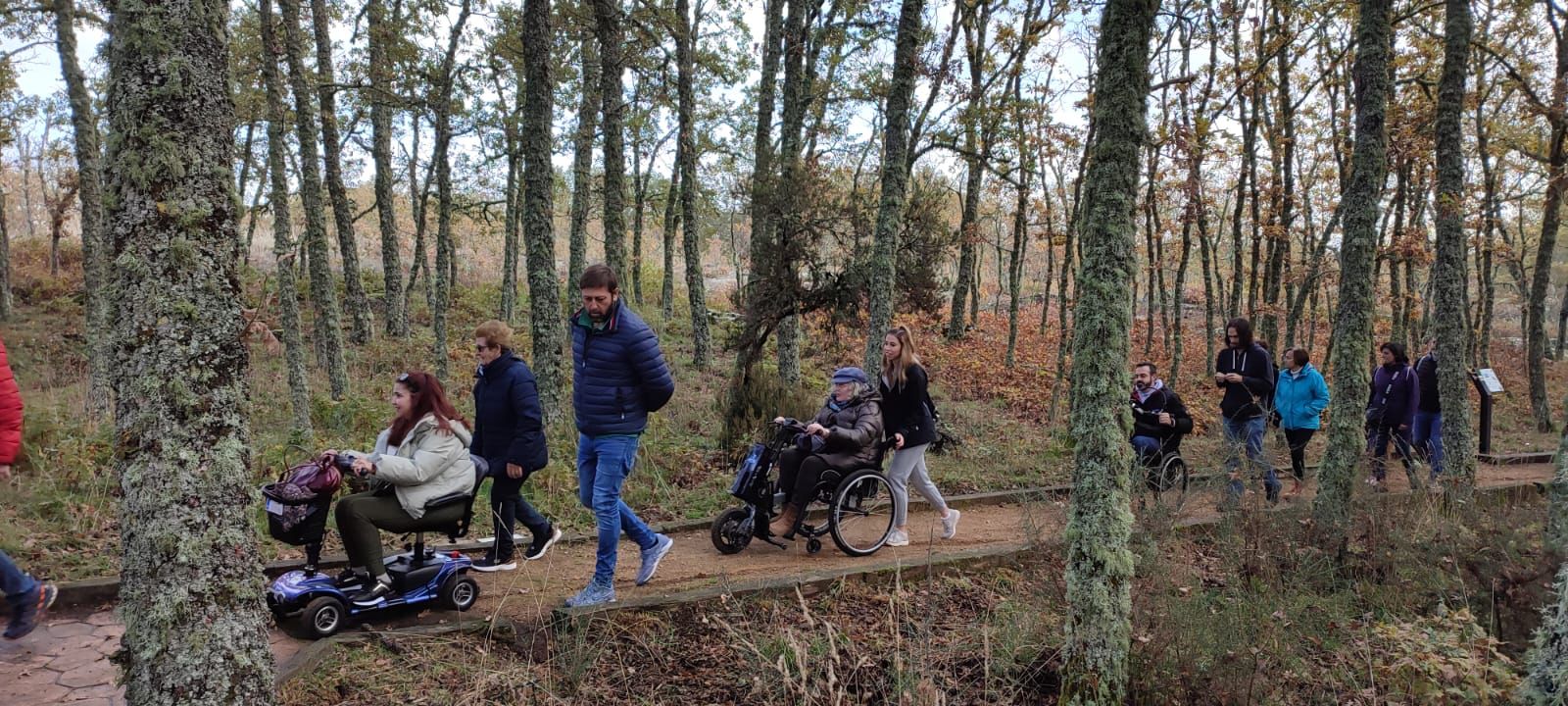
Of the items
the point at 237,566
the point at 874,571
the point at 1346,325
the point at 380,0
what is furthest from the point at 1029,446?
the point at 380,0

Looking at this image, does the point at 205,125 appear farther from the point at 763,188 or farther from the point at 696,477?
the point at 763,188

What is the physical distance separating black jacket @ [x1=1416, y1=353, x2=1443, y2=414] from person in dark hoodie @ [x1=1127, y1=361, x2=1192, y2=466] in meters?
3.83

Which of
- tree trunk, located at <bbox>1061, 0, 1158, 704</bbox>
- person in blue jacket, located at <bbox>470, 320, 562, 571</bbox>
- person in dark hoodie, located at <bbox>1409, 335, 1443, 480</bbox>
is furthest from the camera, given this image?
person in dark hoodie, located at <bbox>1409, 335, 1443, 480</bbox>

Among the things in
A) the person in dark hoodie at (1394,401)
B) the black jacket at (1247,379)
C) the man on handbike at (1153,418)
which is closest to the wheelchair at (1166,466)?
the man on handbike at (1153,418)

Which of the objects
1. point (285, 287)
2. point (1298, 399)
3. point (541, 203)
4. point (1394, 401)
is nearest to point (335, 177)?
point (285, 287)

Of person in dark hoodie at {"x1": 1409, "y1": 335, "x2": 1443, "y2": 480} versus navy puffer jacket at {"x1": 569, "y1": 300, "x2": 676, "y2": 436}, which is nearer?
navy puffer jacket at {"x1": 569, "y1": 300, "x2": 676, "y2": 436}

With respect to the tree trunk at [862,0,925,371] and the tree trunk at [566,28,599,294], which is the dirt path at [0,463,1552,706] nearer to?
the tree trunk at [862,0,925,371]

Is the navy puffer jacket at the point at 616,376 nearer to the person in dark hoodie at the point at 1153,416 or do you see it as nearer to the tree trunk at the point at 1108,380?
the tree trunk at the point at 1108,380

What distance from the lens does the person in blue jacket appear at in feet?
16.5

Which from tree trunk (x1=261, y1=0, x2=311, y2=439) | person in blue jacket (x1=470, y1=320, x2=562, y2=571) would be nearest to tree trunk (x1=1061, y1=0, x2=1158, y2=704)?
person in blue jacket (x1=470, y1=320, x2=562, y2=571)

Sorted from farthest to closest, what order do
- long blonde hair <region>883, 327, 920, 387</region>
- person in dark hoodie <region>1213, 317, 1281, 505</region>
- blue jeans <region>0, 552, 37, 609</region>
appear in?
person in dark hoodie <region>1213, 317, 1281, 505</region>, long blonde hair <region>883, 327, 920, 387</region>, blue jeans <region>0, 552, 37, 609</region>

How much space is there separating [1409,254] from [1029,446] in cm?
1054

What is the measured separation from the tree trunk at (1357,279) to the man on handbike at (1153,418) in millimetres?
1526

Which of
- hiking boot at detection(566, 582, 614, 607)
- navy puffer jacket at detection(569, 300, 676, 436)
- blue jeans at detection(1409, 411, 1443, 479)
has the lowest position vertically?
hiking boot at detection(566, 582, 614, 607)
